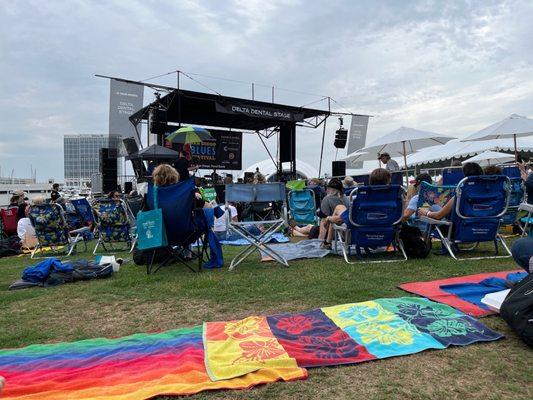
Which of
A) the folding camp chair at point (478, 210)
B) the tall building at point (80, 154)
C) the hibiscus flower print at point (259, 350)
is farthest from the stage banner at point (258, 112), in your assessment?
the tall building at point (80, 154)

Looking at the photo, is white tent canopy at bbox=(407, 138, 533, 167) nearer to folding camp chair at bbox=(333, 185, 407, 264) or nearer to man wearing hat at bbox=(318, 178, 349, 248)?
man wearing hat at bbox=(318, 178, 349, 248)

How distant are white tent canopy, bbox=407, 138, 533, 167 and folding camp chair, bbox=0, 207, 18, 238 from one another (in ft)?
42.6

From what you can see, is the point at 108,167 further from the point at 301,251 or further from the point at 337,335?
the point at 337,335

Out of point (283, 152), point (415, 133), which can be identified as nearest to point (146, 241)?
point (415, 133)

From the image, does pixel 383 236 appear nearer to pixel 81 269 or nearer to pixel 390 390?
pixel 390 390

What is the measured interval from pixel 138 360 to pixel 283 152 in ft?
48.3

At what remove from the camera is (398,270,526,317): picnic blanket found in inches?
108

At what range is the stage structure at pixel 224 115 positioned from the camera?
520 inches

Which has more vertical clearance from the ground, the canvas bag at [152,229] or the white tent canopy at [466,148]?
the white tent canopy at [466,148]

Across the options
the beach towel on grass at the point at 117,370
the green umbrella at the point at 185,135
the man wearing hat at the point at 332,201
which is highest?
the green umbrella at the point at 185,135

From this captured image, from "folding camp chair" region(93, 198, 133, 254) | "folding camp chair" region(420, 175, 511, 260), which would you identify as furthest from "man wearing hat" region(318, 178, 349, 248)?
"folding camp chair" region(93, 198, 133, 254)

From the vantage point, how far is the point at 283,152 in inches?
650

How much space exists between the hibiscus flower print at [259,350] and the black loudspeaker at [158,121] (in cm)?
1181

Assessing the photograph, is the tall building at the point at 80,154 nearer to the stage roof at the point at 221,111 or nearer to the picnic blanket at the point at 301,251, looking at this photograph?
the stage roof at the point at 221,111
